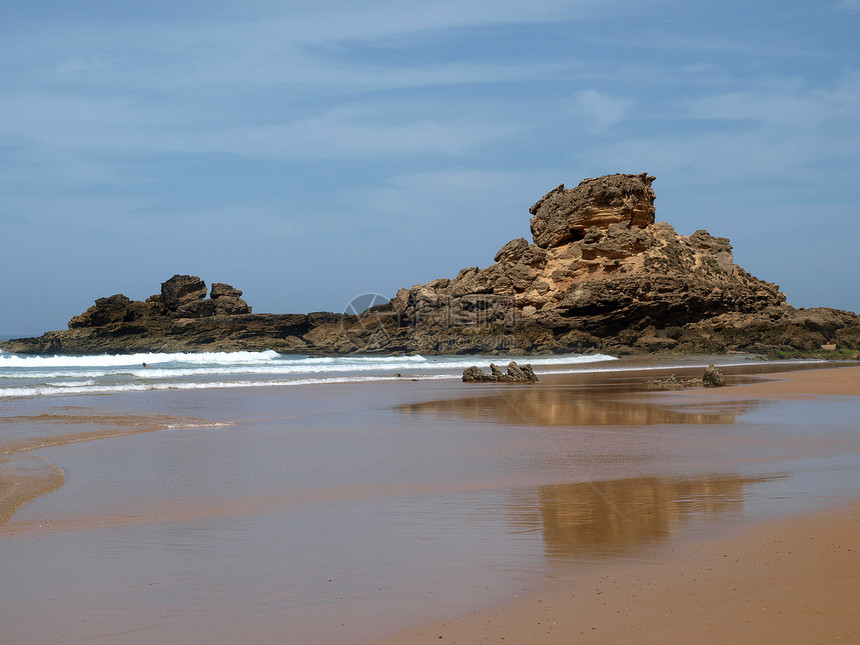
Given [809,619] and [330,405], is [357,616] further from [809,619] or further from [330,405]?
[330,405]

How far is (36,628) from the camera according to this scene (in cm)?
299

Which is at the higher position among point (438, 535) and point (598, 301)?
point (598, 301)

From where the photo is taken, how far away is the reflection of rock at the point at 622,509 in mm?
4129

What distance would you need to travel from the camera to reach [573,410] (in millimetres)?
12367

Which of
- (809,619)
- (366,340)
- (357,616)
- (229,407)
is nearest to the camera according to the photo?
(809,619)

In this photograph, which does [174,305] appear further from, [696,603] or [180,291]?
[696,603]

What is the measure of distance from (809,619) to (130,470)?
6055 mm

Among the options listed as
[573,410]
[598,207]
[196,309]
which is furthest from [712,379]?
[196,309]

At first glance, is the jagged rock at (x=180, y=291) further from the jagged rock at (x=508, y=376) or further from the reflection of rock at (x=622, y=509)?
the reflection of rock at (x=622, y=509)

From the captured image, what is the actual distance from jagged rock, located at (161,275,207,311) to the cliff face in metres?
7.06

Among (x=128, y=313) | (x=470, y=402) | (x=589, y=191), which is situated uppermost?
(x=589, y=191)

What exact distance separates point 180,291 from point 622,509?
66173 millimetres

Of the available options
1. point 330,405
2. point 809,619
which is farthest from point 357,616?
point 330,405

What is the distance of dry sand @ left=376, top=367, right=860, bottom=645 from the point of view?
9.13 ft
